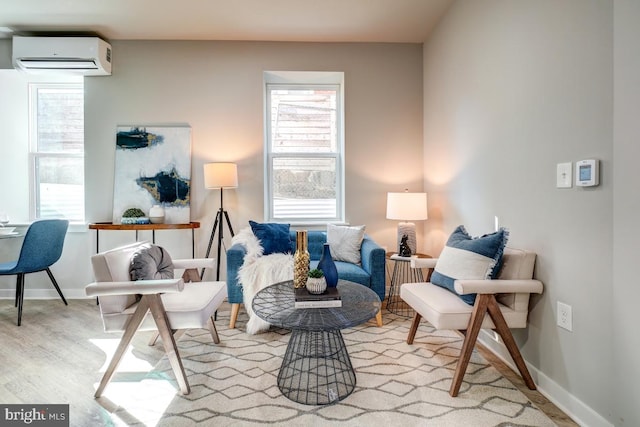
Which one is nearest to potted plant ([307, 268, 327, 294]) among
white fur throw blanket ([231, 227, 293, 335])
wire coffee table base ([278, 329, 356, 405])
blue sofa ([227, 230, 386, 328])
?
wire coffee table base ([278, 329, 356, 405])

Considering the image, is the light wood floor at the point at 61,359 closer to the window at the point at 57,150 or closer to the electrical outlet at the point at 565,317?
the electrical outlet at the point at 565,317

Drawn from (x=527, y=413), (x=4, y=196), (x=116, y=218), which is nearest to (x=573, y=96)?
(x=527, y=413)

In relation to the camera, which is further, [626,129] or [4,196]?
[4,196]

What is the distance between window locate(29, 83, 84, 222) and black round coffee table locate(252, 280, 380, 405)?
314 centimetres

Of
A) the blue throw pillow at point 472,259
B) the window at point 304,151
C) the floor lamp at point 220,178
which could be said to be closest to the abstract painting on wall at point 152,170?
the floor lamp at point 220,178

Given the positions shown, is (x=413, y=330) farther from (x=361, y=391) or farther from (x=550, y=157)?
(x=550, y=157)

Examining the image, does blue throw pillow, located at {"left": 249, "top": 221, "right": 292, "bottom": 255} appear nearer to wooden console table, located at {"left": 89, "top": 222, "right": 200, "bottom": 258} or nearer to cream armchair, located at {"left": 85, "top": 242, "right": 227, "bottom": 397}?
wooden console table, located at {"left": 89, "top": 222, "right": 200, "bottom": 258}

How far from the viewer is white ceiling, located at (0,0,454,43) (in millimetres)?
2982

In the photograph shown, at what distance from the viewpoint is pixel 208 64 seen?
3684 mm

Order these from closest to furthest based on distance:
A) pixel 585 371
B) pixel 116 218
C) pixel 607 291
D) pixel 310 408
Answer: pixel 607 291, pixel 585 371, pixel 310 408, pixel 116 218

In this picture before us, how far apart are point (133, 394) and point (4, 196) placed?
11.2ft

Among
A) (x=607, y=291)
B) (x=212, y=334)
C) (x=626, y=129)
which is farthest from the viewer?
(x=212, y=334)

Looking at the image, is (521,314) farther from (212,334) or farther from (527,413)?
(212,334)

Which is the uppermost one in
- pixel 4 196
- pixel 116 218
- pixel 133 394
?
pixel 4 196
